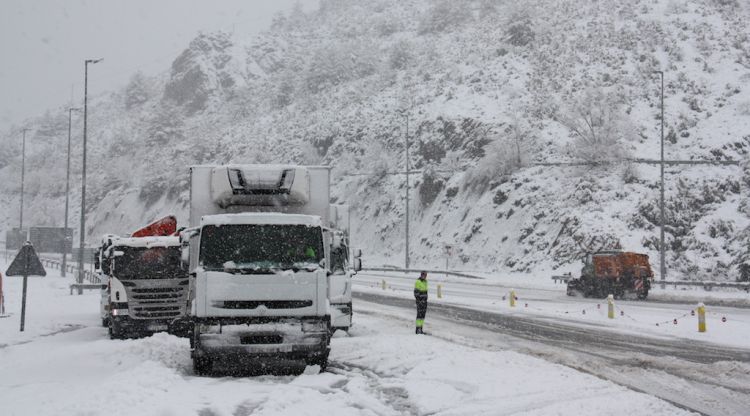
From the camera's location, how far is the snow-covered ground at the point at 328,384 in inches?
354

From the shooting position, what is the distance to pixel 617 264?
98.0ft

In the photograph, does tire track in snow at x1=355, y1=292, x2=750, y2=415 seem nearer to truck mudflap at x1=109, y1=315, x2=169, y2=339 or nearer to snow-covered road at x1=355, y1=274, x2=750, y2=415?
snow-covered road at x1=355, y1=274, x2=750, y2=415

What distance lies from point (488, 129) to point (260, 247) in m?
41.5

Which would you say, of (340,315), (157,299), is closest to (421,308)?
(340,315)

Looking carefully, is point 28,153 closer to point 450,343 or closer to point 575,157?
point 575,157

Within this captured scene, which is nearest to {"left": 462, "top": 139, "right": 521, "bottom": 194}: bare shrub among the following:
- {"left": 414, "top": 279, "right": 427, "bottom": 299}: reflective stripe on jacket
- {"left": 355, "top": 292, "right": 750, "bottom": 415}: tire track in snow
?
{"left": 355, "top": 292, "right": 750, "bottom": 415}: tire track in snow

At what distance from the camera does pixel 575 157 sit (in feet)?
147

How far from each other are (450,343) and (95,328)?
33.3 feet

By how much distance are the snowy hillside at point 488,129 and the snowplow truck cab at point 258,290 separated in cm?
2915

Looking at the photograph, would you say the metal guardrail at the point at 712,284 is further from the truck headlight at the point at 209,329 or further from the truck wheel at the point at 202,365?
the truck headlight at the point at 209,329

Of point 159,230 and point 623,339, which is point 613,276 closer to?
point 623,339

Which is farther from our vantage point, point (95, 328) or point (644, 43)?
point (644, 43)

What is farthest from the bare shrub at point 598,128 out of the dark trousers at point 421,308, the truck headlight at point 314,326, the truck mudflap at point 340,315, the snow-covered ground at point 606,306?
the truck headlight at point 314,326

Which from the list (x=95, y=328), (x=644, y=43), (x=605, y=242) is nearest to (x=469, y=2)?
(x=644, y=43)
